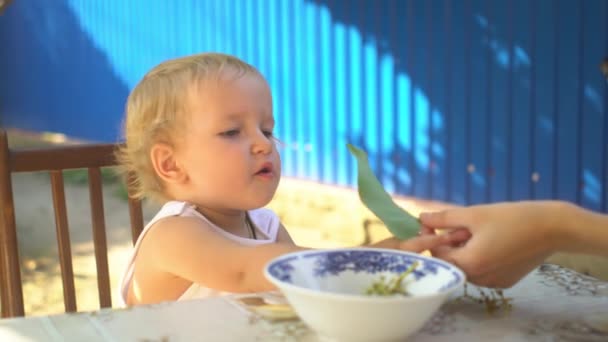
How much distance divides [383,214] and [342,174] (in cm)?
420

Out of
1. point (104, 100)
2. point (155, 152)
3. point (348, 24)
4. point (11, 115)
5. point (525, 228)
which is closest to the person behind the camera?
point (525, 228)

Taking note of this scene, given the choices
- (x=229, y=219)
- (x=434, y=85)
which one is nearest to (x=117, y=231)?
(x=434, y=85)

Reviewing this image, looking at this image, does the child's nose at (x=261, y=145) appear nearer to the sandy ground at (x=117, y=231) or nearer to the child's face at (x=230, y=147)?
the child's face at (x=230, y=147)

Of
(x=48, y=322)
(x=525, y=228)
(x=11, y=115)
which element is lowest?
(x=11, y=115)

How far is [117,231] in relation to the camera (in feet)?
19.9

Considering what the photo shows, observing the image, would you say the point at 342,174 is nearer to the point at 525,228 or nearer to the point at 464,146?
the point at 464,146

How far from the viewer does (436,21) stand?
475 centimetres

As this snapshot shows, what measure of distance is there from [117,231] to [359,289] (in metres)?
5.00

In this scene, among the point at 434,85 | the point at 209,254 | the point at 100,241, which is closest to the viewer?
the point at 209,254

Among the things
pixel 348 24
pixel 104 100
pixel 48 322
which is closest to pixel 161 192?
pixel 48 322

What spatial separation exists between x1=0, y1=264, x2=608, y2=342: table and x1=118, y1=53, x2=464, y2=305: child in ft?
0.92

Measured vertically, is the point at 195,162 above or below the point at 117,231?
above

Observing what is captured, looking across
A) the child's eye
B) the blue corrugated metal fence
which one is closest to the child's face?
the child's eye

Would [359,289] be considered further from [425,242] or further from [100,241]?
[100,241]
